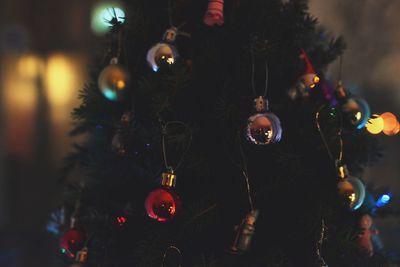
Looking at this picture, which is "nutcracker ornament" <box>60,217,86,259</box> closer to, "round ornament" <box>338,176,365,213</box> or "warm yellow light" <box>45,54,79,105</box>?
"round ornament" <box>338,176,365,213</box>

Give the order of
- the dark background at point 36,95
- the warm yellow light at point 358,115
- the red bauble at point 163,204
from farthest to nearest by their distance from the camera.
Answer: the dark background at point 36,95, the warm yellow light at point 358,115, the red bauble at point 163,204

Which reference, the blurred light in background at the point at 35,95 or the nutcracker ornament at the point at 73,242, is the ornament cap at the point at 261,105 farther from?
the blurred light in background at the point at 35,95

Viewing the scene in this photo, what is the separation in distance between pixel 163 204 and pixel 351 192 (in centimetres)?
27

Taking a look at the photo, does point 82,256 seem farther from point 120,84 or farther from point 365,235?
point 365,235

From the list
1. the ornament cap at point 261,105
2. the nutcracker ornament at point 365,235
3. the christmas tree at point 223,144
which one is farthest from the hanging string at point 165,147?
the nutcracker ornament at point 365,235

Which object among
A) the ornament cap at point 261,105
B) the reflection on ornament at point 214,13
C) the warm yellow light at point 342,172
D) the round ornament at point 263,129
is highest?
the reflection on ornament at point 214,13

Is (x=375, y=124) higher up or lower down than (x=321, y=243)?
higher up

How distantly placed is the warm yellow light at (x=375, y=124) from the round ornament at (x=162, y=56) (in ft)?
1.17

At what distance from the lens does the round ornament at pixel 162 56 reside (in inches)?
26.3

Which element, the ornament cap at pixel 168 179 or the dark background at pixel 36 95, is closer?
the ornament cap at pixel 168 179

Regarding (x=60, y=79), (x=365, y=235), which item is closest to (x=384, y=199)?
(x=365, y=235)

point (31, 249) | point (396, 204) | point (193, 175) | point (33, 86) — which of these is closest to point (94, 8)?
point (33, 86)

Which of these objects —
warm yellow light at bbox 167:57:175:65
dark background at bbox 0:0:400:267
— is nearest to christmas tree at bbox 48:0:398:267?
warm yellow light at bbox 167:57:175:65

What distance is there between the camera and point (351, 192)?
0.64 m
